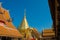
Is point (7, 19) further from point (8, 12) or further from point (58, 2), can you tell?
point (58, 2)

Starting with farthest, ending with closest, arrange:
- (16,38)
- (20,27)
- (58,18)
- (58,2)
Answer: (20,27), (16,38), (58,18), (58,2)

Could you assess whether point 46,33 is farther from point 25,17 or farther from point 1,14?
point 25,17

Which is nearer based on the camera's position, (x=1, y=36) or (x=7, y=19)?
(x=1, y=36)

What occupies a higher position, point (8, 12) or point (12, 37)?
point (8, 12)

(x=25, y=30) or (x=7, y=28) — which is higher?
(x=25, y=30)

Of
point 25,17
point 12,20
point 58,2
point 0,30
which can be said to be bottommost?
point 58,2

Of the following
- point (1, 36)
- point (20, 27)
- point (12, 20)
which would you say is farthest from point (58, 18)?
point (20, 27)

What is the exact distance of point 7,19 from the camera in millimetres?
30969

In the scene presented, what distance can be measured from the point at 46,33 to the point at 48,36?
1603 mm

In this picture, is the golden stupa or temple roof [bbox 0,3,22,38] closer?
temple roof [bbox 0,3,22,38]

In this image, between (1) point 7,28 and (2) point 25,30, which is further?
(2) point 25,30

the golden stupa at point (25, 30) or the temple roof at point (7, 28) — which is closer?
the temple roof at point (7, 28)

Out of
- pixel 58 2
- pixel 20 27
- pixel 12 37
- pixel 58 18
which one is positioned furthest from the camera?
pixel 20 27

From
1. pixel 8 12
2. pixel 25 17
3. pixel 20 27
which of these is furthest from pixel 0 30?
pixel 25 17
